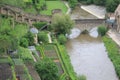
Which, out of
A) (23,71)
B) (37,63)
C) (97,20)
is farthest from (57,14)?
(23,71)

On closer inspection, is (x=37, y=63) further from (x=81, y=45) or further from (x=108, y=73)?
(x=81, y=45)

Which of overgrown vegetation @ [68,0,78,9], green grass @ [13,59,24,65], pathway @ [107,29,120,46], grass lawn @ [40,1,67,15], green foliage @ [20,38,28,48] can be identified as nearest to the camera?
green grass @ [13,59,24,65]

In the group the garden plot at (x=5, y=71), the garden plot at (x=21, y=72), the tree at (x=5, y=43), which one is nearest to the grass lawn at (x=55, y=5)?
the tree at (x=5, y=43)

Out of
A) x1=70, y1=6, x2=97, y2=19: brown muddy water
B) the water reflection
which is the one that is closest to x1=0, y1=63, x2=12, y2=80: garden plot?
the water reflection

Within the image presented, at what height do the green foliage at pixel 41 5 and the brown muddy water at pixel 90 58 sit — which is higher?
the brown muddy water at pixel 90 58

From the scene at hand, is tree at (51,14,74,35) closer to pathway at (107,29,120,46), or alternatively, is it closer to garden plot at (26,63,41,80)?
pathway at (107,29,120,46)

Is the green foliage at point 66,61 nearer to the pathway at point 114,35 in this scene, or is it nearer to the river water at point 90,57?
the river water at point 90,57
